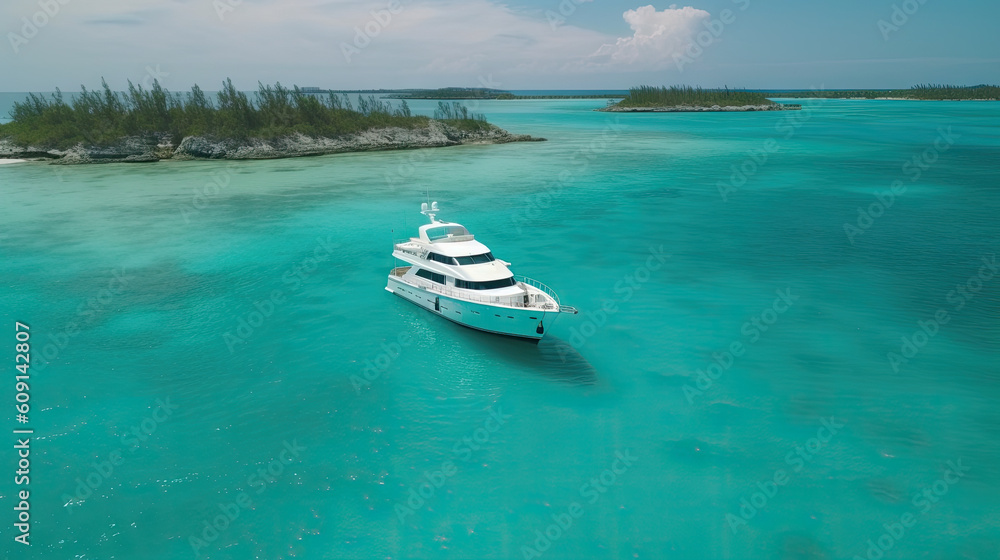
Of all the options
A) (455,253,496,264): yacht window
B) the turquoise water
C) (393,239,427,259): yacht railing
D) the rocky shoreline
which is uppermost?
the rocky shoreline

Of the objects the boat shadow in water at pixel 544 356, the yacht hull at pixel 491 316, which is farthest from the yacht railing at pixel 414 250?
the boat shadow in water at pixel 544 356

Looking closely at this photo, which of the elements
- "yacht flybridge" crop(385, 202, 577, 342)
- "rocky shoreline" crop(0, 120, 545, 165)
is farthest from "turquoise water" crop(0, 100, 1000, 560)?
"rocky shoreline" crop(0, 120, 545, 165)

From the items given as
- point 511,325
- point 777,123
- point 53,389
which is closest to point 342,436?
point 511,325

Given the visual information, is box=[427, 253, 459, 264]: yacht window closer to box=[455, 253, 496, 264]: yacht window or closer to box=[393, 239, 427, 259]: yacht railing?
box=[455, 253, 496, 264]: yacht window

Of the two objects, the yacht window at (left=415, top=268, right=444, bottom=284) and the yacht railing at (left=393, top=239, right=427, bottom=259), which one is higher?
the yacht railing at (left=393, top=239, right=427, bottom=259)

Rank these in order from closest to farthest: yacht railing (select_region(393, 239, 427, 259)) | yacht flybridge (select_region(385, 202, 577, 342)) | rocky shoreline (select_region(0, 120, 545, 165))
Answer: yacht flybridge (select_region(385, 202, 577, 342)), yacht railing (select_region(393, 239, 427, 259)), rocky shoreline (select_region(0, 120, 545, 165))

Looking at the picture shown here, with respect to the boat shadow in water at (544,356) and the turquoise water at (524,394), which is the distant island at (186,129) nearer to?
the turquoise water at (524,394)

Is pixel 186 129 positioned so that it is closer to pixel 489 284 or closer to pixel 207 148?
pixel 207 148
